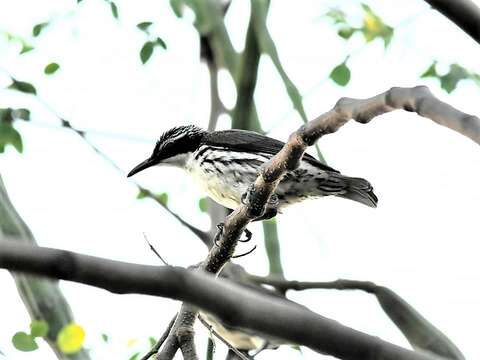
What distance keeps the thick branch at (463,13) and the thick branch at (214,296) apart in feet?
1.91

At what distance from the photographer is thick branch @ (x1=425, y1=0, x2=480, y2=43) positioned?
1363mm

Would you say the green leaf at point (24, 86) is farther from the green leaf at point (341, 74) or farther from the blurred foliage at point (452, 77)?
the blurred foliage at point (452, 77)

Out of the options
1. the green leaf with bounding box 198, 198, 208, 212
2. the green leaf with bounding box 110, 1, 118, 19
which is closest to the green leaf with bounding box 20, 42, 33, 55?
the green leaf with bounding box 110, 1, 118, 19

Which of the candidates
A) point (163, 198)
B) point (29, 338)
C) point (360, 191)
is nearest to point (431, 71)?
point (360, 191)

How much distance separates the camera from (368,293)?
3.55m

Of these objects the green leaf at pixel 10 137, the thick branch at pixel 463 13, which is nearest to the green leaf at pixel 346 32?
the green leaf at pixel 10 137

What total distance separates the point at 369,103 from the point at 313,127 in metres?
0.41

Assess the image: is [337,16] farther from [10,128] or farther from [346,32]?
[10,128]

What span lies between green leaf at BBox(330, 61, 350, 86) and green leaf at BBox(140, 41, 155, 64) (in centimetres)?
89

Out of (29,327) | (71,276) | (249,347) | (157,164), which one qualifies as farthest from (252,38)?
(71,276)

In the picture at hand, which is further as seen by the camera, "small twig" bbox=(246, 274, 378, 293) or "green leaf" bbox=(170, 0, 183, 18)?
"green leaf" bbox=(170, 0, 183, 18)

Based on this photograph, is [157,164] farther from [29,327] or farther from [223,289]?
[223,289]

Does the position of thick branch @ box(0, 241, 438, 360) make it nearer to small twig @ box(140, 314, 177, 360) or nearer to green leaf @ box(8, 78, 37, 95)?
small twig @ box(140, 314, 177, 360)

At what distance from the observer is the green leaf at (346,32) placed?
15.0 ft
